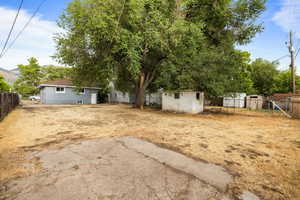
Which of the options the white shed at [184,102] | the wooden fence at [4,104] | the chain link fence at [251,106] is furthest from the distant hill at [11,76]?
the chain link fence at [251,106]

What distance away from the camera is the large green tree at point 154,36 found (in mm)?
8281

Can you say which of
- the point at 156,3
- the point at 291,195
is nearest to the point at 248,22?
the point at 156,3

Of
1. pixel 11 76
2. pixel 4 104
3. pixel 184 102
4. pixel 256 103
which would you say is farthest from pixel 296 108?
pixel 11 76

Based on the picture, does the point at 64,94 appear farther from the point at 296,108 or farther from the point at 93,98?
the point at 296,108

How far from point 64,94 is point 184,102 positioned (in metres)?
16.4

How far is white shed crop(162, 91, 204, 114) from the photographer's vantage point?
1105cm

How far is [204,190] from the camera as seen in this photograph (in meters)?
2.03

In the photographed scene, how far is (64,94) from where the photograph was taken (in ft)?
61.5

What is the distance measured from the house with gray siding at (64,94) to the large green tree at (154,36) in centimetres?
809

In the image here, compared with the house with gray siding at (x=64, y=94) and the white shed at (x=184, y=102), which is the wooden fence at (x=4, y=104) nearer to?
the house with gray siding at (x=64, y=94)

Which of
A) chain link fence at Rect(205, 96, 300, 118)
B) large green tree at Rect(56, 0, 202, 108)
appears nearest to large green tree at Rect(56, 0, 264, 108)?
large green tree at Rect(56, 0, 202, 108)

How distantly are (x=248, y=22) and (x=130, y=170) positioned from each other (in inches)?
595

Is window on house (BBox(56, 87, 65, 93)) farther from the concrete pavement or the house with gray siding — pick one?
the concrete pavement

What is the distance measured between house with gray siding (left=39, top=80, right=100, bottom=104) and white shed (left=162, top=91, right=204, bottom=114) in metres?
10.7
